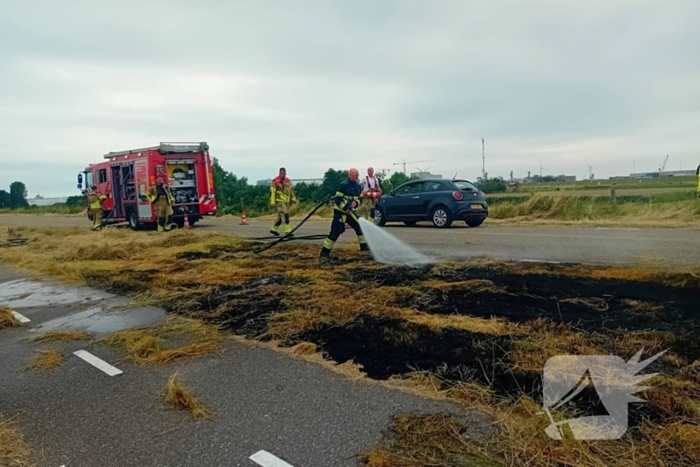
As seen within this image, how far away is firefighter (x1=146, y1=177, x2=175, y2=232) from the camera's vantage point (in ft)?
58.4

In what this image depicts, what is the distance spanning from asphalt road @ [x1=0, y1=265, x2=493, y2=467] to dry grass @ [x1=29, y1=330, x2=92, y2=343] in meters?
0.42

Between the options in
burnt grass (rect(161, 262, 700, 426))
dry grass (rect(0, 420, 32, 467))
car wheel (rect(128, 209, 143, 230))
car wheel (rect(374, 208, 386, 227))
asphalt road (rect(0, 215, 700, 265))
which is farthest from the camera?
car wheel (rect(128, 209, 143, 230))

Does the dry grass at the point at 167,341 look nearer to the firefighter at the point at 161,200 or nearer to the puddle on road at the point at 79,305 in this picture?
the puddle on road at the point at 79,305

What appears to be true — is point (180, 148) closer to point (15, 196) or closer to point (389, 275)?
point (389, 275)

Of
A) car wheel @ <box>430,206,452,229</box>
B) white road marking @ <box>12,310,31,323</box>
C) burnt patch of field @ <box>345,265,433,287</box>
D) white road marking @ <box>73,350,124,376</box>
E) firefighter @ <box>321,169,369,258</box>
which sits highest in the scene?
firefighter @ <box>321,169,369,258</box>

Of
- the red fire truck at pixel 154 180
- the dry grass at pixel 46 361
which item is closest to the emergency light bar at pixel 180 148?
the red fire truck at pixel 154 180

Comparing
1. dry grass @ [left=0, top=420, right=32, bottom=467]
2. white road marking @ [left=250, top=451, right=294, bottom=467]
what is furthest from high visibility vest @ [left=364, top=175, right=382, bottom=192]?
white road marking @ [left=250, top=451, right=294, bottom=467]

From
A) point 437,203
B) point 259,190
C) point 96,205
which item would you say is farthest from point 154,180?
point 259,190

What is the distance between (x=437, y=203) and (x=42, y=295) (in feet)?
35.2

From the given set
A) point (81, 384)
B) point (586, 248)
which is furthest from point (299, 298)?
point (586, 248)

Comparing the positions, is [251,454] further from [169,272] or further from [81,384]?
[169,272]

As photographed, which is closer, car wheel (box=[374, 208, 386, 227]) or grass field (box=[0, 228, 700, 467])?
grass field (box=[0, 228, 700, 467])

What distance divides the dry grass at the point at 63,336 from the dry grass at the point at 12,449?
2.09 m

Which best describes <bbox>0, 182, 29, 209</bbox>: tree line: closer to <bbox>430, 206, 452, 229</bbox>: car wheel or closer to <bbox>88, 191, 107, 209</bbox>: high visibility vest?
<bbox>88, 191, 107, 209</bbox>: high visibility vest
